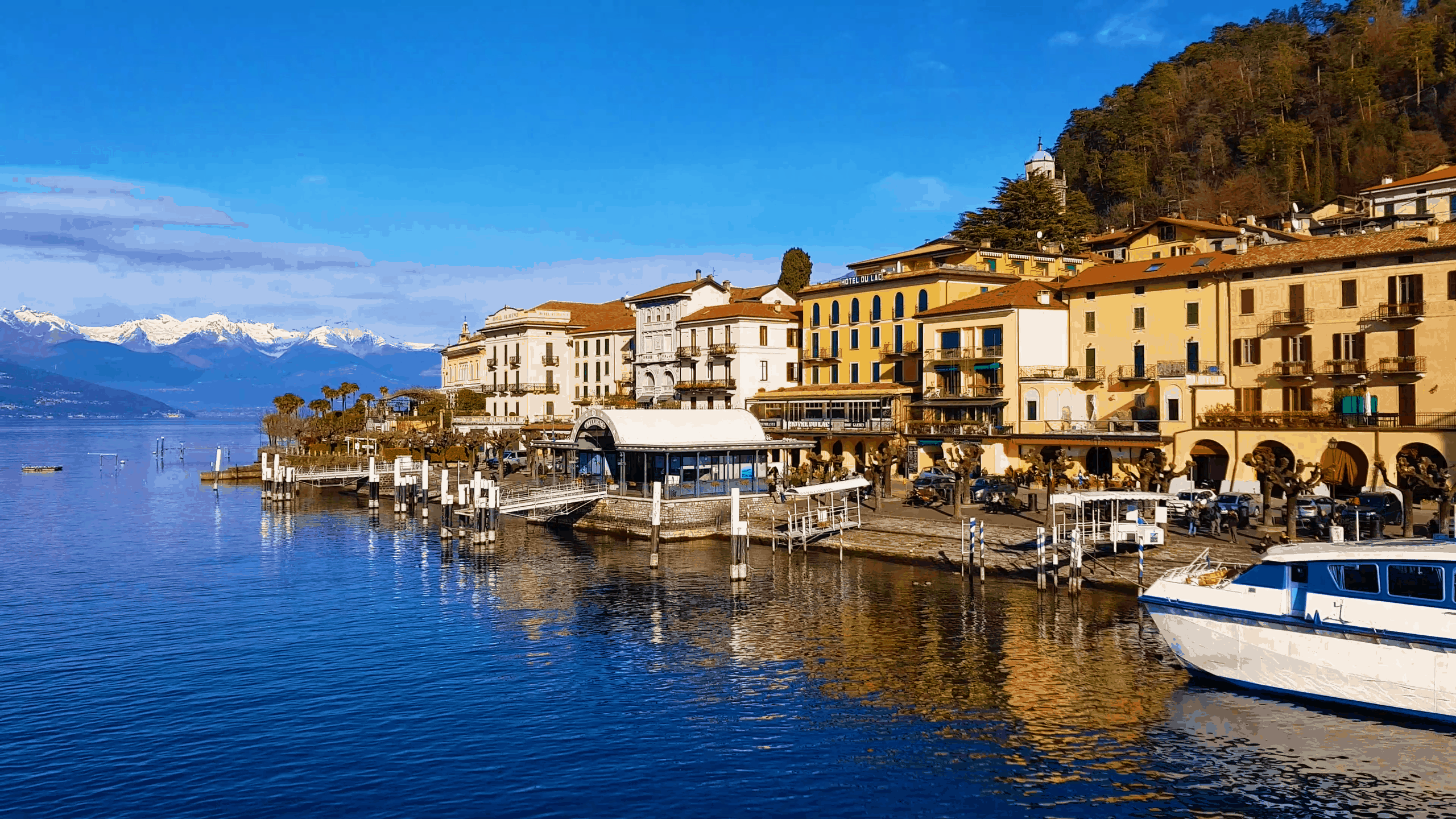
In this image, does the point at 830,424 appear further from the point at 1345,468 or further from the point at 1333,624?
the point at 1333,624

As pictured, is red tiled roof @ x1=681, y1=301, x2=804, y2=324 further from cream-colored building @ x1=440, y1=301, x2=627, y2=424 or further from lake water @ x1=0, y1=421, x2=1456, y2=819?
lake water @ x1=0, y1=421, x2=1456, y2=819

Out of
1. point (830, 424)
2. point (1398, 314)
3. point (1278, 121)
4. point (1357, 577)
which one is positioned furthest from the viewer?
point (1278, 121)

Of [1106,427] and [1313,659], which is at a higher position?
[1106,427]

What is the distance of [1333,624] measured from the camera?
29.7 m

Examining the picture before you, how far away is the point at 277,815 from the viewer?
2377cm

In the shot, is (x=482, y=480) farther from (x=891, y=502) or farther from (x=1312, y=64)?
(x=1312, y=64)

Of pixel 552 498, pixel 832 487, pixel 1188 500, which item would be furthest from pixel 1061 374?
pixel 552 498

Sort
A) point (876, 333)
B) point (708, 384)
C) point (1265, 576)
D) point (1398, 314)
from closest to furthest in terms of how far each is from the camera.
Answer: point (1265, 576) < point (1398, 314) < point (876, 333) < point (708, 384)

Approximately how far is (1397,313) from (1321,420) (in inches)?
250

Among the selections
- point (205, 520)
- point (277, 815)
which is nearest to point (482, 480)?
point (205, 520)

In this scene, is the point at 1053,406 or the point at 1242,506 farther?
the point at 1053,406

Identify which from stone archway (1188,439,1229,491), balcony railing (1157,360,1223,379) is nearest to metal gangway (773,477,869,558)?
stone archway (1188,439,1229,491)

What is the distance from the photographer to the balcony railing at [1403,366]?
5525cm

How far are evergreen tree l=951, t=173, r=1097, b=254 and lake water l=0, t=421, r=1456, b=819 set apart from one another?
56972 mm
